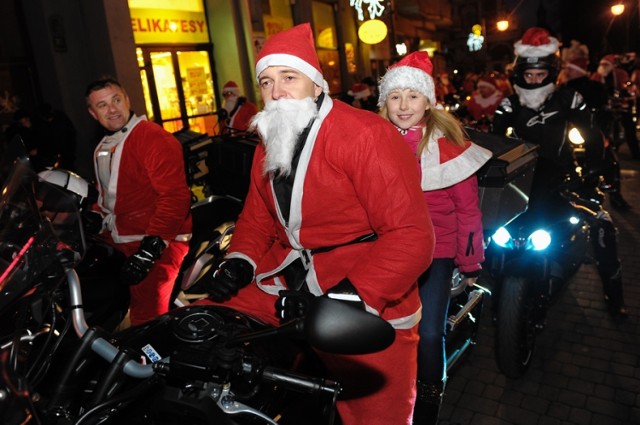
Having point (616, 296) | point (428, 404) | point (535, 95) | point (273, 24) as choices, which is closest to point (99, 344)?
point (428, 404)

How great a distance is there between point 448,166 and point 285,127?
105cm

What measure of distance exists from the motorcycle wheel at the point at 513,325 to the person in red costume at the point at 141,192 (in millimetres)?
2242

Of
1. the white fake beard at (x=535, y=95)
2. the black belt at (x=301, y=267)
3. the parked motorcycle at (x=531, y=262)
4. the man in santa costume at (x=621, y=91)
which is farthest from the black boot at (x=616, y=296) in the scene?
the man in santa costume at (x=621, y=91)

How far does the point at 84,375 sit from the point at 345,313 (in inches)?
43.0

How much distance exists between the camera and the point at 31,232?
1599 mm

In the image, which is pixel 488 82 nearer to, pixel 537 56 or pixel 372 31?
pixel 372 31

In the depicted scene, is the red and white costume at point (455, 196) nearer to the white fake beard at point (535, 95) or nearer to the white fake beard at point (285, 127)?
the white fake beard at point (285, 127)

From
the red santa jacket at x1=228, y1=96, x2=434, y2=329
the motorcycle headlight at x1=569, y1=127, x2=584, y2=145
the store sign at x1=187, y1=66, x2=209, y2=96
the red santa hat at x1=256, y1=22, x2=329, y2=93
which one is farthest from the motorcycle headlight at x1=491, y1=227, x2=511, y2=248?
the store sign at x1=187, y1=66, x2=209, y2=96

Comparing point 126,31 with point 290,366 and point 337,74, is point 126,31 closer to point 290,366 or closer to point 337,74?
point 290,366

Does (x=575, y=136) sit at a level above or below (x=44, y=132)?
below

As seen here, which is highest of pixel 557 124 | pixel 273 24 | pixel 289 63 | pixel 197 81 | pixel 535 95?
pixel 273 24

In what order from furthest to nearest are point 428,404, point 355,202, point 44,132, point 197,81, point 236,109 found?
point 197,81, point 236,109, point 44,132, point 428,404, point 355,202

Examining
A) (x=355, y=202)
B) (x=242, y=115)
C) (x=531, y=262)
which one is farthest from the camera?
(x=242, y=115)

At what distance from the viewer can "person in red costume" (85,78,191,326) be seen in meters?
3.49
